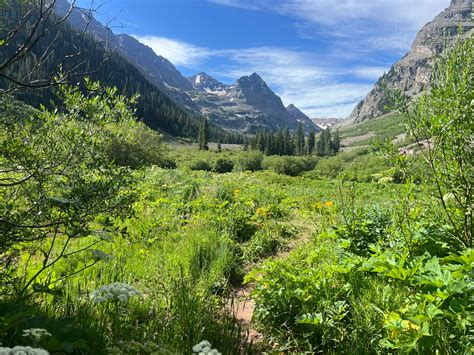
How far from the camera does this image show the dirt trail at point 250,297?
407cm

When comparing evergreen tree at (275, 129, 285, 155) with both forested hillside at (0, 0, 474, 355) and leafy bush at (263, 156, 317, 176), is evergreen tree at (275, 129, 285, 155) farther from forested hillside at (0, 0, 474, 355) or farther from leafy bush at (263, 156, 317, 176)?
forested hillside at (0, 0, 474, 355)

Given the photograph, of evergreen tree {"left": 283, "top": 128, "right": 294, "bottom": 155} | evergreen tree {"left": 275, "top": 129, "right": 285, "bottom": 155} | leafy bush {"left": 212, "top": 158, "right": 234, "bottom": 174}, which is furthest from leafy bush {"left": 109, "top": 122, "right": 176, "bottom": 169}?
evergreen tree {"left": 283, "top": 128, "right": 294, "bottom": 155}

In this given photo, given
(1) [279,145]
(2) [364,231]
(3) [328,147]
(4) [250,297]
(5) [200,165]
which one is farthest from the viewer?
(3) [328,147]

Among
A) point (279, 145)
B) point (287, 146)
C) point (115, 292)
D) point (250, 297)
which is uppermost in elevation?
point (287, 146)

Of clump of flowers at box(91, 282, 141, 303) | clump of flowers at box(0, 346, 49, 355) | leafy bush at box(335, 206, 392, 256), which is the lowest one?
clump of flowers at box(91, 282, 141, 303)

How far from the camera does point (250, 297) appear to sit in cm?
467

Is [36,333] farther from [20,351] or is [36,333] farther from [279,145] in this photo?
[279,145]

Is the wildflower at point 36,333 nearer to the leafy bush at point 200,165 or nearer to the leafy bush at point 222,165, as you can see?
the leafy bush at point 222,165

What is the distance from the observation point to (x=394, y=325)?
2.83 meters

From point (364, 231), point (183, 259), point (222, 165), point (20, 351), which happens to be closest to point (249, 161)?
point (222, 165)

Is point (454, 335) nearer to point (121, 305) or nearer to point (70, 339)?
point (70, 339)

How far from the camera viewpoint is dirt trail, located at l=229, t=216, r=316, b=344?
160 inches

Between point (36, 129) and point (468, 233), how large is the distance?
553cm

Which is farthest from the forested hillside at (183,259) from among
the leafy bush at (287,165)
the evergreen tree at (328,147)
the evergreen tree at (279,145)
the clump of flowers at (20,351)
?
the evergreen tree at (328,147)
